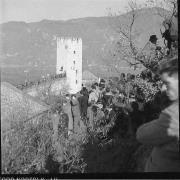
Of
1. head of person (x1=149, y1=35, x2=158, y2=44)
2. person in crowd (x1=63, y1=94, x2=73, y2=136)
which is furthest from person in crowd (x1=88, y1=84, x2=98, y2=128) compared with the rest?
head of person (x1=149, y1=35, x2=158, y2=44)

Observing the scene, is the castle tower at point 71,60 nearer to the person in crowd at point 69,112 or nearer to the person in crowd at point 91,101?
the person in crowd at point 91,101

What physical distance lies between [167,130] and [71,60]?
1489 millimetres

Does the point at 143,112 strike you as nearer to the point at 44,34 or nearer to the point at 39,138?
the point at 39,138

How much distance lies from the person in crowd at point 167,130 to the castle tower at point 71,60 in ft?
2.63

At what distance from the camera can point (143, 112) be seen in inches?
69.6

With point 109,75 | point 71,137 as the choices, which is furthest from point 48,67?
point 71,137

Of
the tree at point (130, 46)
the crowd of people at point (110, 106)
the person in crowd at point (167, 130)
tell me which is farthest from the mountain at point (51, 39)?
the person in crowd at point (167, 130)

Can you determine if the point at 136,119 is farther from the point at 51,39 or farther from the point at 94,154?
the point at 51,39

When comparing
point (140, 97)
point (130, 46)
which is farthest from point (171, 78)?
point (130, 46)

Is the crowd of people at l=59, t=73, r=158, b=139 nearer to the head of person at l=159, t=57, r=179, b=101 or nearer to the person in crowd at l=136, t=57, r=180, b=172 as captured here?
the person in crowd at l=136, t=57, r=180, b=172

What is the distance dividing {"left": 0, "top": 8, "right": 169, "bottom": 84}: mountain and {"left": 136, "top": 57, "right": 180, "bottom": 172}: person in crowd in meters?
0.53

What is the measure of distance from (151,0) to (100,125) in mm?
629

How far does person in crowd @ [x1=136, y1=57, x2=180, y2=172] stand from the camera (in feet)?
3.83

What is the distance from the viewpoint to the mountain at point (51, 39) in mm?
1706
